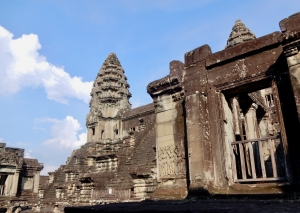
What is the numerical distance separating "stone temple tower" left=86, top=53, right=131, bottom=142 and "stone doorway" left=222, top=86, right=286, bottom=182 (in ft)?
76.3

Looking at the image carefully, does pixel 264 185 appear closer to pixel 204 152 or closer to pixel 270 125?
pixel 204 152

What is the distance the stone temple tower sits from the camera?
1288 inches

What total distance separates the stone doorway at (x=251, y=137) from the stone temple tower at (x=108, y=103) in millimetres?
23245

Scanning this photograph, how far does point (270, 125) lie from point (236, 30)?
13014mm

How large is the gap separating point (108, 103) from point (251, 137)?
26644 millimetres

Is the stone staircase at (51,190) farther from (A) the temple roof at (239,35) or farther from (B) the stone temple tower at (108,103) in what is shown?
(A) the temple roof at (239,35)

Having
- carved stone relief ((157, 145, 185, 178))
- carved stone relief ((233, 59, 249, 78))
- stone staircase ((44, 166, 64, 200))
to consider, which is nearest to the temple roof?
carved stone relief ((233, 59, 249, 78))

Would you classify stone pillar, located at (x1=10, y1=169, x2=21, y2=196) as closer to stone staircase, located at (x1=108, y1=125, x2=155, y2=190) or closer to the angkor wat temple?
stone staircase, located at (x1=108, y1=125, x2=155, y2=190)

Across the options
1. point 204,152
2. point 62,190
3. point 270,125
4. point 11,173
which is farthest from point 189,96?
point 11,173

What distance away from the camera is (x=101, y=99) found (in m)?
34.0

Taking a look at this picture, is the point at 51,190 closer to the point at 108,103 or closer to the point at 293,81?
the point at 108,103

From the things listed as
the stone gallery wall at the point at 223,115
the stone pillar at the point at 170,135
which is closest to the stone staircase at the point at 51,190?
the stone pillar at the point at 170,135

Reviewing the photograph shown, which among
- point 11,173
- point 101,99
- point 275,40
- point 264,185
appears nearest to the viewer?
point 264,185

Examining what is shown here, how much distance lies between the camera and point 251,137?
8.58 meters
